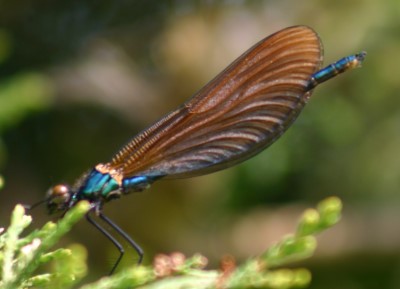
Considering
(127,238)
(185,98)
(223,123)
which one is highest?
(185,98)

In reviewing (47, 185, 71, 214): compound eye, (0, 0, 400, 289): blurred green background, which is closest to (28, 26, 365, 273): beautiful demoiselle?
(47, 185, 71, 214): compound eye

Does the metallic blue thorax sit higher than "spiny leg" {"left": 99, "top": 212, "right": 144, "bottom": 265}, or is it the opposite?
the metallic blue thorax

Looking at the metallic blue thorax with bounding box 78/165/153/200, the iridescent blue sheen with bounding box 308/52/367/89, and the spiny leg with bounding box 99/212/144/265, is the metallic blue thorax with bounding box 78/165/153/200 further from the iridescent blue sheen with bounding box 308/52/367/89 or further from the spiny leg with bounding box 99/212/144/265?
the iridescent blue sheen with bounding box 308/52/367/89

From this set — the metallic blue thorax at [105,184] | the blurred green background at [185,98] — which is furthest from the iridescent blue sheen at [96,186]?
the blurred green background at [185,98]

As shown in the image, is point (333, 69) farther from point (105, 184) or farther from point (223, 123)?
point (105, 184)

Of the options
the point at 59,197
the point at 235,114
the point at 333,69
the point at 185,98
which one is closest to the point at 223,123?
the point at 235,114

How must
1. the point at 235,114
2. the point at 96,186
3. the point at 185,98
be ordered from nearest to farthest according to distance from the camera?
the point at 96,186 → the point at 235,114 → the point at 185,98

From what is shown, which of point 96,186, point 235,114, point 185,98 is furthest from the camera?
point 185,98

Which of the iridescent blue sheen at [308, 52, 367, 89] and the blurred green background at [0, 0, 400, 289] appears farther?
the blurred green background at [0, 0, 400, 289]

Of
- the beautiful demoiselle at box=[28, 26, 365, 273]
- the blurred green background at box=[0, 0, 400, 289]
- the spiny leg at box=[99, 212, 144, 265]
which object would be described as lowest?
the spiny leg at box=[99, 212, 144, 265]
